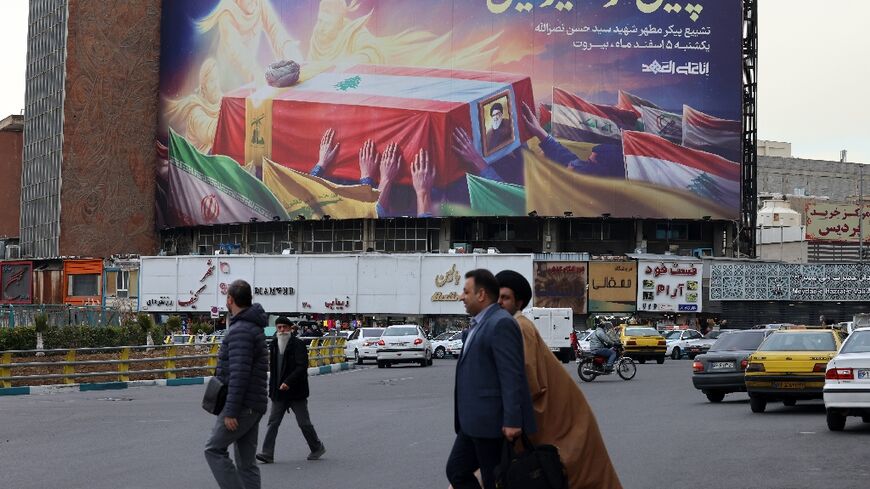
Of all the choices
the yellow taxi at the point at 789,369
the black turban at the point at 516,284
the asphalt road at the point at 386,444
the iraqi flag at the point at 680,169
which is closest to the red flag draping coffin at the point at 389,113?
the iraqi flag at the point at 680,169

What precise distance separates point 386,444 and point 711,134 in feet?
246

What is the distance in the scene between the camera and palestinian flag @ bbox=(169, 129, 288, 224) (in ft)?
307

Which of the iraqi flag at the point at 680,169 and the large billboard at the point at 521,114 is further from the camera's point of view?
the iraqi flag at the point at 680,169

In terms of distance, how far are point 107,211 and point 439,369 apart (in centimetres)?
6255

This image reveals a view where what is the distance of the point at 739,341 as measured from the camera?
2505cm

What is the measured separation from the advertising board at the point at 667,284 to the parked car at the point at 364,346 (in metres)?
33.4

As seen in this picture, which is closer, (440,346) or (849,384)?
(849,384)

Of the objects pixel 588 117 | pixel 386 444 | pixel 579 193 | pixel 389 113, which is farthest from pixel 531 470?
pixel 389 113

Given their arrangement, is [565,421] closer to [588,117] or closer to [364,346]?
[364,346]

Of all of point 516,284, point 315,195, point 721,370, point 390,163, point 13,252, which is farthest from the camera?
point 13,252

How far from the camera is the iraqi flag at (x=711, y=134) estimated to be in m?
88.2

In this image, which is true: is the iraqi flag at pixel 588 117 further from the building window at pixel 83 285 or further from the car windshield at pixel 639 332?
the car windshield at pixel 639 332

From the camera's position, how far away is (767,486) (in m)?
12.0

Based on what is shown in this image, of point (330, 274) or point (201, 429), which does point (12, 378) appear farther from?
point (330, 274)
